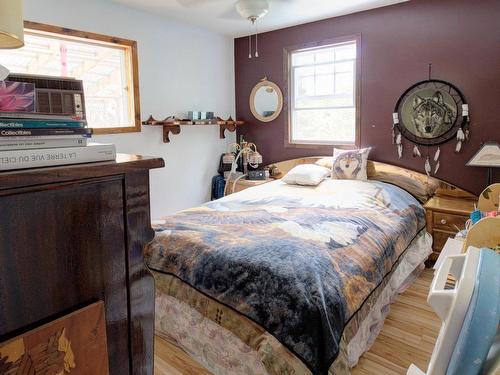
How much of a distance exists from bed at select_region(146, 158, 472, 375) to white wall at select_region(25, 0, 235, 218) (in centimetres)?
135

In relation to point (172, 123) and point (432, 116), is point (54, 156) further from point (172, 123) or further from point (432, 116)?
point (432, 116)

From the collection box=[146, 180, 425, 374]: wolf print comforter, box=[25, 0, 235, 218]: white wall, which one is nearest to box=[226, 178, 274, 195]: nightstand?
box=[25, 0, 235, 218]: white wall

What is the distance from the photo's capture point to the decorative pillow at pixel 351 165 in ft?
11.3

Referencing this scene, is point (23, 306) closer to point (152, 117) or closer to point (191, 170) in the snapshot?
point (152, 117)

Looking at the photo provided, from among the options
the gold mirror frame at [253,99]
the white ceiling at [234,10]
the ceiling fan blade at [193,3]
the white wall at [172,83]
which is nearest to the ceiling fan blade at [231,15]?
the white ceiling at [234,10]

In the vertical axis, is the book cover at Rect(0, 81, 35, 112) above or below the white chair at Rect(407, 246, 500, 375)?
above

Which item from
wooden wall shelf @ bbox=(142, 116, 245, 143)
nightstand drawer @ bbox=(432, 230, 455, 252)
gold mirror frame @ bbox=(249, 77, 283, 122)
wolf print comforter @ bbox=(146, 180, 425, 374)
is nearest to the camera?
wolf print comforter @ bbox=(146, 180, 425, 374)

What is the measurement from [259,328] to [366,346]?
776 mm

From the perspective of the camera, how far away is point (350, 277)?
1.77 meters

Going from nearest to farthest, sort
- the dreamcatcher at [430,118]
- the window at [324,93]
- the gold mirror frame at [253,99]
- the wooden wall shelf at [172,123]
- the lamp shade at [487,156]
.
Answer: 1. the lamp shade at [487,156]
2. the dreamcatcher at [430,118]
3. the wooden wall shelf at [172,123]
4. the window at [324,93]
5. the gold mirror frame at [253,99]

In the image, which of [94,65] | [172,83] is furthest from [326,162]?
[94,65]

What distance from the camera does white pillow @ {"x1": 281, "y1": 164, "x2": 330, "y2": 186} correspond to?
342cm

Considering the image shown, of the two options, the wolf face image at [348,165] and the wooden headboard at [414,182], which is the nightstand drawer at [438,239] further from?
the wolf face image at [348,165]

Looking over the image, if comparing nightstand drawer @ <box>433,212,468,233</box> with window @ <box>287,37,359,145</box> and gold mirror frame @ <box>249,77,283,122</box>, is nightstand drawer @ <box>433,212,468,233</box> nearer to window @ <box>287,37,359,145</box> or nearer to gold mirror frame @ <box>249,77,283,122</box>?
window @ <box>287,37,359,145</box>
